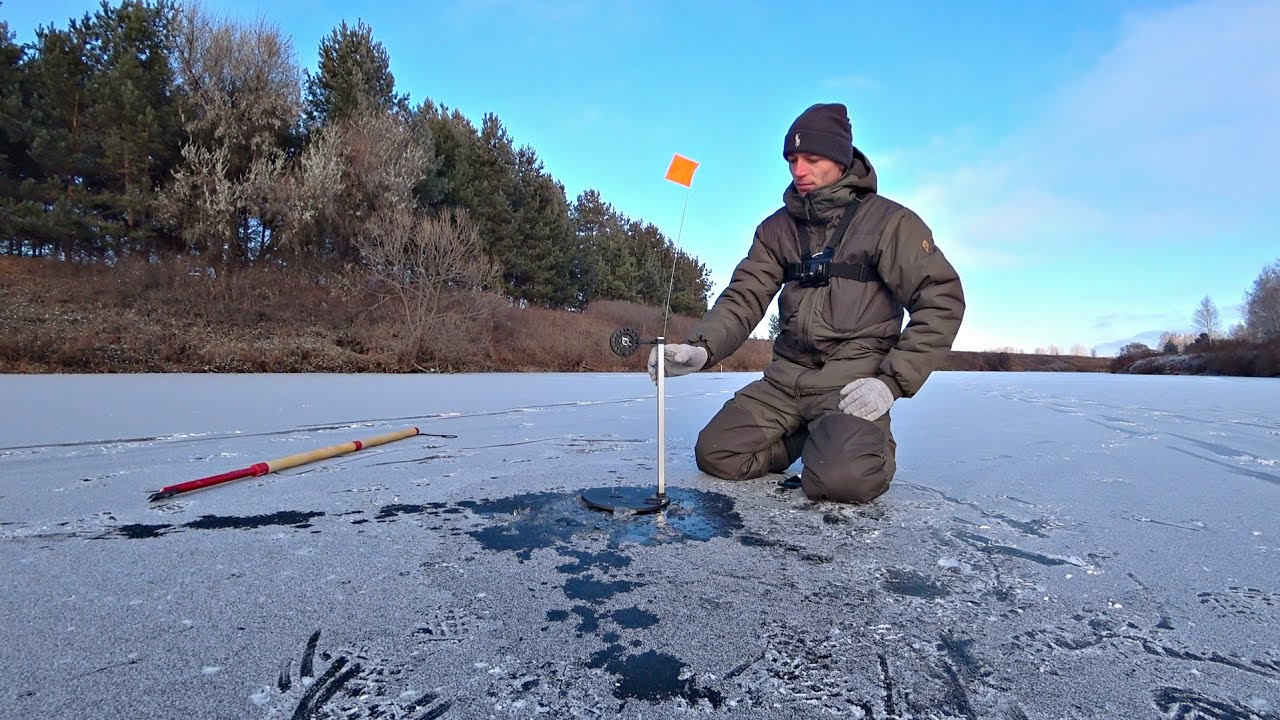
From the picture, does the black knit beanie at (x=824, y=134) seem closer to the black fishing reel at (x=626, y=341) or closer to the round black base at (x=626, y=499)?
the black fishing reel at (x=626, y=341)

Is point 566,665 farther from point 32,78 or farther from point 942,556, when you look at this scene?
point 32,78

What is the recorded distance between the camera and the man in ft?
6.99

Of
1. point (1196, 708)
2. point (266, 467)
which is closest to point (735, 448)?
point (1196, 708)

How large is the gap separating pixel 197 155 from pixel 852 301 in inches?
708

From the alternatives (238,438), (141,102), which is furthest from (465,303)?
(238,438)

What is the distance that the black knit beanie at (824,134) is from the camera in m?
2.35

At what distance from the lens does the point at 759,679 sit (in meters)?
0.83

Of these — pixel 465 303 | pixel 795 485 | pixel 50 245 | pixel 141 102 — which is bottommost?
pixel 795 485

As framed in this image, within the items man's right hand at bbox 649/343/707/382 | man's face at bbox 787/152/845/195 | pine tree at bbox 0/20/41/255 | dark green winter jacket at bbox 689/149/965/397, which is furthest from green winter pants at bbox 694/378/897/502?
pine tree at bbox 0/20/41/255

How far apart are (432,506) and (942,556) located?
1.38 metres

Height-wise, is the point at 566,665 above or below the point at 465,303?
below

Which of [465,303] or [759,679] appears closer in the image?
[759,679]

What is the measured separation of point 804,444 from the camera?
7.42 feet

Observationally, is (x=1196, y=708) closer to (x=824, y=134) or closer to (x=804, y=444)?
(x=804, y=444)
